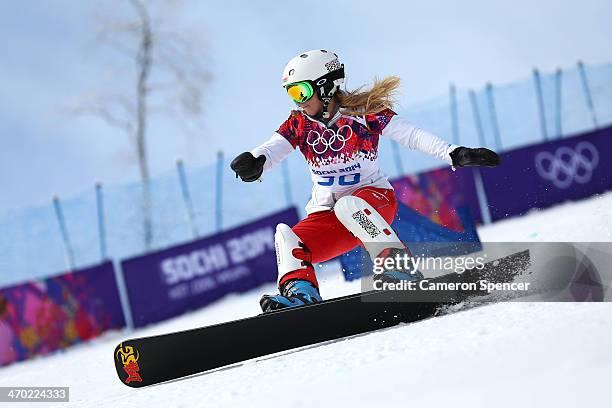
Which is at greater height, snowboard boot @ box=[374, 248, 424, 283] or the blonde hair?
the blonde hair

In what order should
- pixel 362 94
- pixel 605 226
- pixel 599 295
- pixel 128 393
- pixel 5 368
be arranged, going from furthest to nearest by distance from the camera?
→ pixel 5 368 → pixel 605 226 → pixel 362 94 → pixel 128 393 → pixel 599 295

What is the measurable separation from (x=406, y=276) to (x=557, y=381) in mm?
1909

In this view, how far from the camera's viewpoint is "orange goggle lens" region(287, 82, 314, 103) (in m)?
4.59

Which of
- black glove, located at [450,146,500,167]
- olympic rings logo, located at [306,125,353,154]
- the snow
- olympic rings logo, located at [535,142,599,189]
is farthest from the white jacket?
olympic rings logo, located at [535,142,599,189]

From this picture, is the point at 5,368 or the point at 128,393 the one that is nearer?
the point at 128,393

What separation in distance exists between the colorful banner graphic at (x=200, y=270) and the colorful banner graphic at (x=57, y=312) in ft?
1.16

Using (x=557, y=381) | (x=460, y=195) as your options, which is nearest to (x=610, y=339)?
(x=557, y=381)

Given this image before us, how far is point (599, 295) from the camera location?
366 cm

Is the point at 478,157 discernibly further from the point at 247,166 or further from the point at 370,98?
the point at 247,166

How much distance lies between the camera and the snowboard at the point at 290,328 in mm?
4020

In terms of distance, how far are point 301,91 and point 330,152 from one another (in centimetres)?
40

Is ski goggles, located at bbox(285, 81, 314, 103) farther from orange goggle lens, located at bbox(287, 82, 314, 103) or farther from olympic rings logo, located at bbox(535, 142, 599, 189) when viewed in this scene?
olympic rings logo, located at bbox(535, 142, 599, 189)

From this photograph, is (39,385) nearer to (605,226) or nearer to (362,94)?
(362,94)

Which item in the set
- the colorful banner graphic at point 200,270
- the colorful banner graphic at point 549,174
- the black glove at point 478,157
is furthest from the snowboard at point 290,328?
the colorful banner graphic at point 549,174
